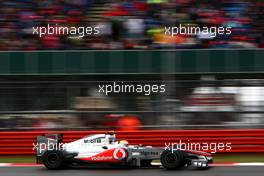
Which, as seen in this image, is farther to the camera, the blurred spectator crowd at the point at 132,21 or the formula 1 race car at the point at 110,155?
the blurred spectator crowd at the point at 132,21

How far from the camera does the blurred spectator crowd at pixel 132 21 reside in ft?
45.8

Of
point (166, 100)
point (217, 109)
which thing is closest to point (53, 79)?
point (166, 100)

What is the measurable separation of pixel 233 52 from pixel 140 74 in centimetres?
228

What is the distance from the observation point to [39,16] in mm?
14688

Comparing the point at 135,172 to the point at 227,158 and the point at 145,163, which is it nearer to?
the point at 145,163

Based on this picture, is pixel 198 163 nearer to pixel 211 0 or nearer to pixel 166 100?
pixel 166 100

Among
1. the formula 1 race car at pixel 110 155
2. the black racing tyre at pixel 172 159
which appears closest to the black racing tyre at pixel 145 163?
the formula 1 race car at pixel 110 155

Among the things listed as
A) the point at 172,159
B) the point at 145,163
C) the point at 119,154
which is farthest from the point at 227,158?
the point at 119,154

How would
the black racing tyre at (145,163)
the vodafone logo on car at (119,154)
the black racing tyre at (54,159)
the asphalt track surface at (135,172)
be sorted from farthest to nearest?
the black racing tyre at (54,159) < the black racing tyre at (145,163) < the vodafone logo on car at (119,154) < the asphalt track surface at (135,172)

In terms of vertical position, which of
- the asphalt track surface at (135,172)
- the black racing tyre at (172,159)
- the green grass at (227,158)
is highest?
the black racing tyre at (172,159)

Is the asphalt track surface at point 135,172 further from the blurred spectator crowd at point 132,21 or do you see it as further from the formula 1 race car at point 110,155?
the blurred spectator crowd at point 132,21

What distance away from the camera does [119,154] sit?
1074 centimetres

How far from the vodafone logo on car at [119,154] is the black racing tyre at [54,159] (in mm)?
1059

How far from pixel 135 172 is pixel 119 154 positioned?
53cm
